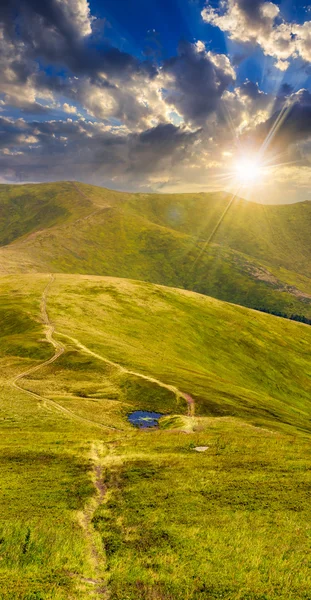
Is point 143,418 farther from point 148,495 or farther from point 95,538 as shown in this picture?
point 95,538

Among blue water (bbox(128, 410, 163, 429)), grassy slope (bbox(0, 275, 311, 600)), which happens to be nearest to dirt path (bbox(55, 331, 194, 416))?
grassy slope (bbox(0, 275, 311, 600))

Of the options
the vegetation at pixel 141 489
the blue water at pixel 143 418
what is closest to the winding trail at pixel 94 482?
the vegetation at pixel 141 489

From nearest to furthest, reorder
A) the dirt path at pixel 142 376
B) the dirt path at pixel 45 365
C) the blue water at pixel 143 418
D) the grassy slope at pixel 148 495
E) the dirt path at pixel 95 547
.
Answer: the dirt path at pixel 95 547, the grassy slope at pixel 148 495, the dirt path at pixel 45 365, the blue water at pixel 143 418, the dirt path at pixel 142 376

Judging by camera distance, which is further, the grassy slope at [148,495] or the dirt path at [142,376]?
the dirt path at [142,376]

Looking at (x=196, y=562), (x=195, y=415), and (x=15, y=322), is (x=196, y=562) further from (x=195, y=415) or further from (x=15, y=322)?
(x=15, y=322)

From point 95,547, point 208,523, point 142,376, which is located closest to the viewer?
point 95,547

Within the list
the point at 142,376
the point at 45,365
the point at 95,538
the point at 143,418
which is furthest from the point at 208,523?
the point at 45,365

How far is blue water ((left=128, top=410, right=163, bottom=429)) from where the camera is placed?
5537 cm

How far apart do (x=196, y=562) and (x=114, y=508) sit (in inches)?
317

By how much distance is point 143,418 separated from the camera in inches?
2293

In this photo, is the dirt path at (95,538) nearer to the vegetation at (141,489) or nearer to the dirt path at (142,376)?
the vegetation at (141,489)

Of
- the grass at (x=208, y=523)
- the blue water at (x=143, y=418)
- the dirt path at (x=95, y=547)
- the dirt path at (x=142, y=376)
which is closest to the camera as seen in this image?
the dirt path at (x=95, y=547)

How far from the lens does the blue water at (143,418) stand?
55366mm

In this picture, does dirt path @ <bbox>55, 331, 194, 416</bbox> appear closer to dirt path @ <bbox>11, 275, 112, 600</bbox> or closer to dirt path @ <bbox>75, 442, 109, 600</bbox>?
dirt path @ <bbox>11, 275, 112, 600</bbox>
